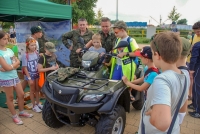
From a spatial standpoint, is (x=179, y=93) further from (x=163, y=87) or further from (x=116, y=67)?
(x=116, y=67)

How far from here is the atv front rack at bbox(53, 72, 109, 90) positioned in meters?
2.32

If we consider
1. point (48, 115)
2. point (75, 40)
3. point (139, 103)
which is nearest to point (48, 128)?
point (48, 115)

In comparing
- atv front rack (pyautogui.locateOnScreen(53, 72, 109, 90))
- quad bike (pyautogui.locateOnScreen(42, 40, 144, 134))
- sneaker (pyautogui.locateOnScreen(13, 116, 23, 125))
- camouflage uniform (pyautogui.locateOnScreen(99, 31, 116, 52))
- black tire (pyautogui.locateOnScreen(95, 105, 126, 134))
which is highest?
camouflage uniform (pyautogui.locateOnScreen(99, 31, 116, 52))

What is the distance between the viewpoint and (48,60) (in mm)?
3699

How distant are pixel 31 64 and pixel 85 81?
1776 millimetres

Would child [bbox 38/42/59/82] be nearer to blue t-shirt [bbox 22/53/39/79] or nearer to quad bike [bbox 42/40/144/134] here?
blue t-shirt [bbox 22/53/39/79]

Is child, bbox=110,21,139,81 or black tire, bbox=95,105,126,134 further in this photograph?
child, bbox=110,21,139,81

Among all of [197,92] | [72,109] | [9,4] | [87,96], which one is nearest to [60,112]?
[72,109]

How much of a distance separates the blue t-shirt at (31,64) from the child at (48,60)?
20 cm

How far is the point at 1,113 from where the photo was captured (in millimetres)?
3766

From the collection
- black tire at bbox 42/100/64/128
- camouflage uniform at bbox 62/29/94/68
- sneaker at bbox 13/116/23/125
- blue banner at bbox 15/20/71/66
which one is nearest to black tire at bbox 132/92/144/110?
black tire at bbox 42/100/64/128

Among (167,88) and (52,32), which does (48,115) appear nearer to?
(167,88)

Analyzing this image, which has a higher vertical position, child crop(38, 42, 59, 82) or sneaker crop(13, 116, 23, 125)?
child crop(38, 42, 59, 82)

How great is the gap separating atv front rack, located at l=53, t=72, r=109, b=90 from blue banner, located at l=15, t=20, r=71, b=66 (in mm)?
4677
